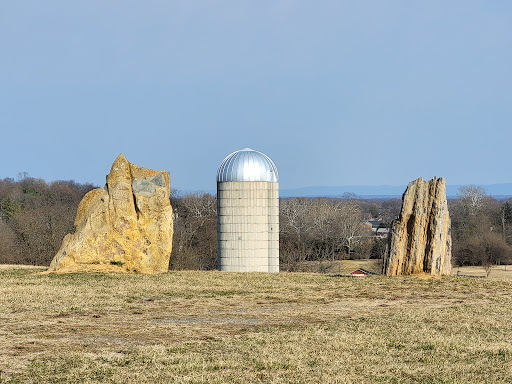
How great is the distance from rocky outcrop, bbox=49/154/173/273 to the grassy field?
2603 millimetres

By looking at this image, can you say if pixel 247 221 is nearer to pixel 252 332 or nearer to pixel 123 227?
pixel 123 227

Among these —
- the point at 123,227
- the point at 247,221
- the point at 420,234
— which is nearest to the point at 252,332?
the point at 420,234

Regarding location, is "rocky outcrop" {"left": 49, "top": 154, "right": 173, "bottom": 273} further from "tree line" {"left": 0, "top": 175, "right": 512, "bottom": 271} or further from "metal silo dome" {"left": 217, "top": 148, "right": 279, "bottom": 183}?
"tree line" {"left": 0, "top": 175, "right": 512, "bottom": 271}

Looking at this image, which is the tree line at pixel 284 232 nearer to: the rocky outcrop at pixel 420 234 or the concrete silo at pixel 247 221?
the concrete silo at pixel 247 221

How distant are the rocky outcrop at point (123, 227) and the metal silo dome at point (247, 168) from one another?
8.64m

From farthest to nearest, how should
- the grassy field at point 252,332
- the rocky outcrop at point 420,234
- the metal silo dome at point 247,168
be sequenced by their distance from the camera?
1. the metal silo dome at point 247,168
2. the rocky outcrop at point 420,234
3. the grassy field at point 252,332

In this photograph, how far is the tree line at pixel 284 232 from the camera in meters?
56.6

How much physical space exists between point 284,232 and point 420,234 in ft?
169

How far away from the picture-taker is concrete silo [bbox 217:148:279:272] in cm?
3872

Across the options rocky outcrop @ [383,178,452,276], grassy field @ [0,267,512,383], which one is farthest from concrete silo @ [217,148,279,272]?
grassy field @ [0,267,512,383]

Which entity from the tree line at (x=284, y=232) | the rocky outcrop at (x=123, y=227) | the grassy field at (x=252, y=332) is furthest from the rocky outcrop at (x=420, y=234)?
the tree line at (x=284, y=232)

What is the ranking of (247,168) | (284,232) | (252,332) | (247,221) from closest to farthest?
(252,332)
(247,221)
(247,168)
(284,232)

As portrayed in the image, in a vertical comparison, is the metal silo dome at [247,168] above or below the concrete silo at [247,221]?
above

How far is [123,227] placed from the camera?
29.3m
